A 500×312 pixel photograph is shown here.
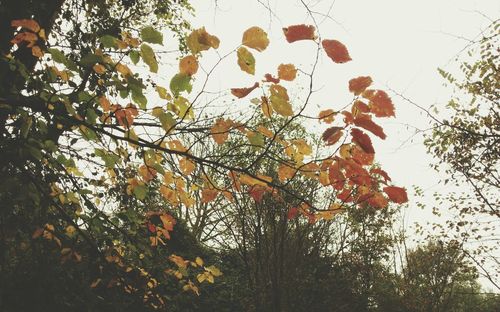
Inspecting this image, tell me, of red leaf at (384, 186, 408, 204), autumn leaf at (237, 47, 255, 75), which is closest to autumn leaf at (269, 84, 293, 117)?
autumn leaf at (237, 47, 255, 75)

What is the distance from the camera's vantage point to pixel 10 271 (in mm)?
5168

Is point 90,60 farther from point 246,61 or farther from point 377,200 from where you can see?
point 377,200

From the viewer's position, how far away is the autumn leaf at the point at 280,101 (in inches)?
53.7

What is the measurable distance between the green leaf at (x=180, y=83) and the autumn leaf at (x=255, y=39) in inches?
11.1

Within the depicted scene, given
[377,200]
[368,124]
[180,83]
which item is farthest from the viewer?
[377,200]

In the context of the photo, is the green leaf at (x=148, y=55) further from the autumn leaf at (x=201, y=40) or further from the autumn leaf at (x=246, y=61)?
the autumn leaf at (x=246, y=61)

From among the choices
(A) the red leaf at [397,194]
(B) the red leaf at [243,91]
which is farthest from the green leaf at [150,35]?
(A) the red leaf at [397,194]

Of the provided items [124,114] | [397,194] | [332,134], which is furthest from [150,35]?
[397,194]

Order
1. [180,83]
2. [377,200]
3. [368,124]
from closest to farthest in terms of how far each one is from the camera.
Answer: [368,124] → [180,83] → [377,200]

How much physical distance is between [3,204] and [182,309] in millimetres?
6156

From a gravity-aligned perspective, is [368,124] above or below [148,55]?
below

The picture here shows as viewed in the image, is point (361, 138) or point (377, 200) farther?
point (377, 200)

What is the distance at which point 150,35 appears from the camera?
1.35m

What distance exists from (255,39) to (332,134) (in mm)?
483
